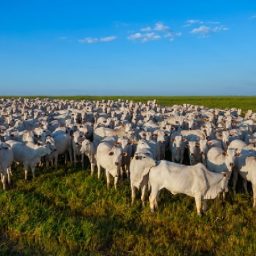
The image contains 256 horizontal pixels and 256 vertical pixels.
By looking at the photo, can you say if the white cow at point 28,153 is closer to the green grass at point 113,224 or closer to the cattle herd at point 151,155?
the cattle herd at point 151,155

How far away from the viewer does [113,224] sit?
12.0m

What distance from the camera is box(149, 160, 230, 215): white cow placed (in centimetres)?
1277

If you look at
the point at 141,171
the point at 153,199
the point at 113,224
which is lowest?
the point at 113,224

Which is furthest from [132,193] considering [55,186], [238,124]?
[238,124]

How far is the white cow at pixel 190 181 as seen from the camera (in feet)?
41.9

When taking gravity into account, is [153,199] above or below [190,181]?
below

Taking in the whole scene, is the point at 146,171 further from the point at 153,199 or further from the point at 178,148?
the point at 178,148

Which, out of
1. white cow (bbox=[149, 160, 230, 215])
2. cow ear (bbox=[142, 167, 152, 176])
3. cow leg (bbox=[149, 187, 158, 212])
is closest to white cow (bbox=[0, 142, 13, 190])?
cow ear (bbox=[142, 167, 152, 176])

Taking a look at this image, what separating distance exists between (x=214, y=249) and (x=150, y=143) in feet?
24.4

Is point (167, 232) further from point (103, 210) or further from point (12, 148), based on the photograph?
point (12, 148)

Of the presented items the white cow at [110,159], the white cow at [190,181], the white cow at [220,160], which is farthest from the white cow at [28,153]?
the white cow at [220,160]

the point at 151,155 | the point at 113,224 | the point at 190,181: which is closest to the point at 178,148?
the point at 151,155

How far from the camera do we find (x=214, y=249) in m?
10.6

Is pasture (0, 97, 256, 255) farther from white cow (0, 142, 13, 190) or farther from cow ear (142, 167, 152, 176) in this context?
cow ear (142, 167, 152, 176)
